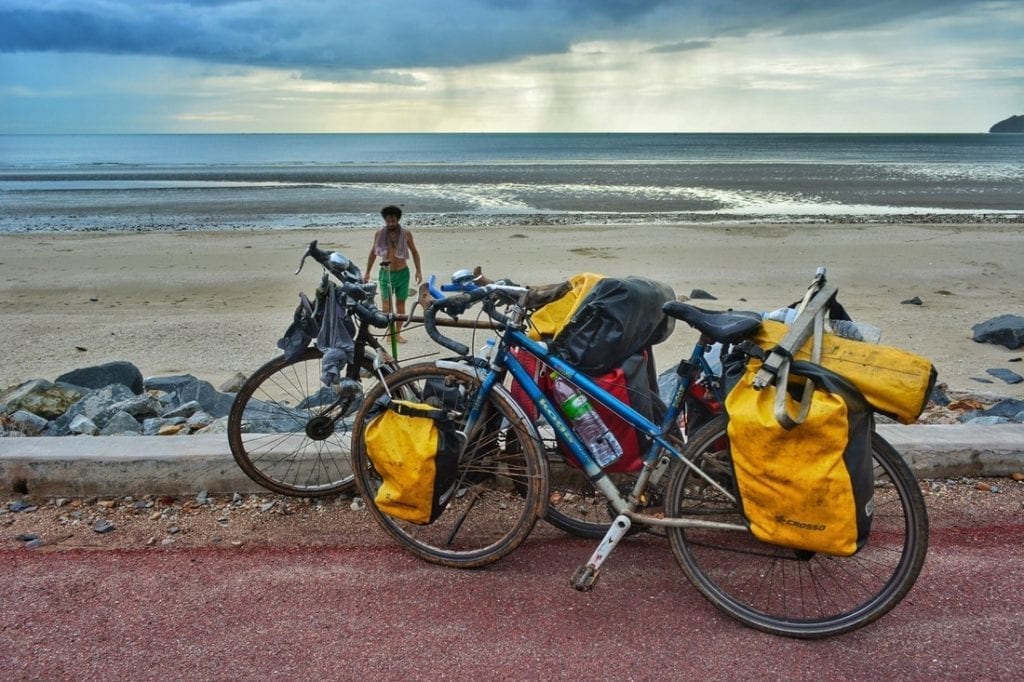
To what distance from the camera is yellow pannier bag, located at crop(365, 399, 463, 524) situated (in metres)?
3.66

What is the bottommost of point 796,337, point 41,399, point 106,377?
point 106,377

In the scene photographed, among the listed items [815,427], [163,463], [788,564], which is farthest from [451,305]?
[163,463]

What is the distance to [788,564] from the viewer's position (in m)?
3.69

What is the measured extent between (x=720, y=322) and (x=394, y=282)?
8.03 metres

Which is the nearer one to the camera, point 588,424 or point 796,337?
point 796,337

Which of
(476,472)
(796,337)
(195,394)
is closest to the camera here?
(796,337)

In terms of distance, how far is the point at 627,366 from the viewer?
3.82m

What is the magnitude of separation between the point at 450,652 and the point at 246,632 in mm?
819

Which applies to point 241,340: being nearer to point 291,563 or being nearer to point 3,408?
point 3,408

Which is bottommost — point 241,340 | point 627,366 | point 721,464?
point 241,340

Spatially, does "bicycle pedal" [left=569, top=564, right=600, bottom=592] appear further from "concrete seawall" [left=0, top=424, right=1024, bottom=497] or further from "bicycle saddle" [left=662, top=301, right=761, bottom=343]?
"concrete seawall" [left=0, top=424, right=1024, bottom=497]

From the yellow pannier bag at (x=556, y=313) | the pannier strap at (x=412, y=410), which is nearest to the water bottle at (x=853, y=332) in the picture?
the yellow pannier bag at (x=556, y=313)

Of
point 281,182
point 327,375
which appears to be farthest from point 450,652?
point 281,182

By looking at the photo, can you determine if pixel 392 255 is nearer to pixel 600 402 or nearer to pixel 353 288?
pixel 353 288
